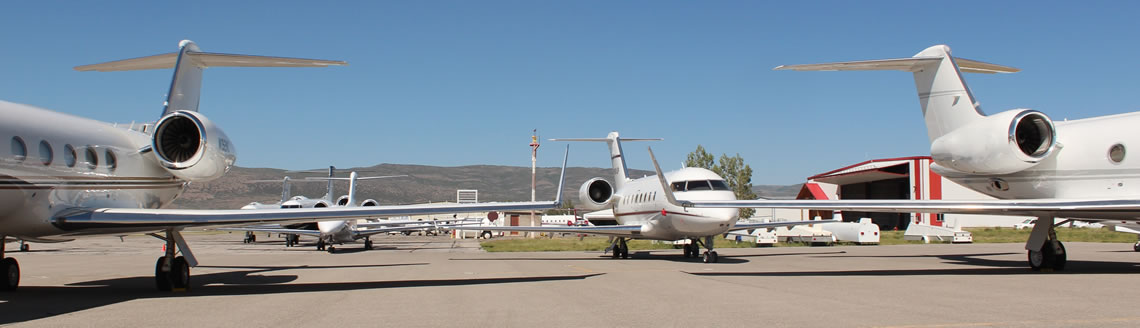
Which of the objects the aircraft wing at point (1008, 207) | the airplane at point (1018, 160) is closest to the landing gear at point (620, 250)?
the airplane at point (1018, 160)

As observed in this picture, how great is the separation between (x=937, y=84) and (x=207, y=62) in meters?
14.6

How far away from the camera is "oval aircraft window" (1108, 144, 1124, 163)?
13305 mm

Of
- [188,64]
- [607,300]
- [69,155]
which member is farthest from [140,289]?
[607,300]

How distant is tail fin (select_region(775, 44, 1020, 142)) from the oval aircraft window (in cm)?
227

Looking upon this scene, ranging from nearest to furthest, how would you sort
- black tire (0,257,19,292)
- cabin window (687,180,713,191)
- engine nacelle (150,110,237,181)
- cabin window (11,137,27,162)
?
1. cabin window (11,137,27,162)
2. black tire (0,257,19,292)
3. engine nacelle (150,110,237,181)
4. cabin window (687,180,713,191)

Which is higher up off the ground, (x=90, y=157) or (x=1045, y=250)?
(x=90, y=157)

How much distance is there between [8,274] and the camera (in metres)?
11.5

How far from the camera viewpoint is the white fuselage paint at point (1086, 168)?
13.2 metres

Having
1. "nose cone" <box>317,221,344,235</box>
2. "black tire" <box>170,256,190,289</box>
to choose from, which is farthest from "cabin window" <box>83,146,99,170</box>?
"nose cone" <box>317,221,344,235</box>

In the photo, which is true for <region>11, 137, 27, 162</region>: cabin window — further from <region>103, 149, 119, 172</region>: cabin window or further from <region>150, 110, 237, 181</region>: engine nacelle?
<region>150, 110, 237, 181</region>: engine nacelle

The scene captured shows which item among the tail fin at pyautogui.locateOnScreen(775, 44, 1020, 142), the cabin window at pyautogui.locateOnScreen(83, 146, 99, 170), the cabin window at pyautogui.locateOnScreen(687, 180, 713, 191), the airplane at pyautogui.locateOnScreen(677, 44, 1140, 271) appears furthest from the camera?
the cabin window at pyautogui.locateOnScreen(687, 180, 713, 191)

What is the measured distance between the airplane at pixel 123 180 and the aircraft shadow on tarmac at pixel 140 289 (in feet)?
2.20

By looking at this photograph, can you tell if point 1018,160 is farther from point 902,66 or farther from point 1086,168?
point 902,66

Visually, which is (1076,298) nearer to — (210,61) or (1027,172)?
(1027,172)
